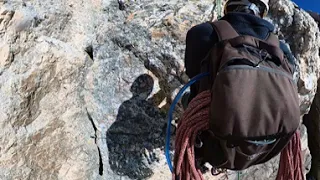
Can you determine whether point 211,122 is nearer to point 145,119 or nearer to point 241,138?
point 241,138

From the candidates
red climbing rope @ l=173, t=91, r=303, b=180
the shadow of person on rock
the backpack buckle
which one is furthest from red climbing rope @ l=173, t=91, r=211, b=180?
the shadow of person on rock

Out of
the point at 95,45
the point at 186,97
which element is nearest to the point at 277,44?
the point at 186,97

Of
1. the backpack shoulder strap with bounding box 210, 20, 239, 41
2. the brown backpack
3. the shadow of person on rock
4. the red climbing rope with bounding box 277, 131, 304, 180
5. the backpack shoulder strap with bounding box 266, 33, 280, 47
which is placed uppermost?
the backpack shoulder strap with bounding box 210, 20, 239, 41

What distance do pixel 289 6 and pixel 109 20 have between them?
1366 millimetres

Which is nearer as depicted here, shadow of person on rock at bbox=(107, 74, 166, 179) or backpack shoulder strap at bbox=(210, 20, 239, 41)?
backpack shoulder strap at bbox=(210, 20, 239, 41)

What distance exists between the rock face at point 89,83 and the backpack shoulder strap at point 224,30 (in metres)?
0.69

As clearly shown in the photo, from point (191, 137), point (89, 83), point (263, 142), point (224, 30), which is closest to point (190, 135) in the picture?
point (191, 137)

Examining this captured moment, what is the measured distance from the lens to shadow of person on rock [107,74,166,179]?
251 cm

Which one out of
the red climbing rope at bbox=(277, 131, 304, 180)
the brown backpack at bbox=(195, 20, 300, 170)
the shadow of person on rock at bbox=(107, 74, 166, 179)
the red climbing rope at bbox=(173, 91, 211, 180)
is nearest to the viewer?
the brown backpack at bbox=(195, 20, 300, 170)

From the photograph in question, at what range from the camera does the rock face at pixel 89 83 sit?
220 centimetres

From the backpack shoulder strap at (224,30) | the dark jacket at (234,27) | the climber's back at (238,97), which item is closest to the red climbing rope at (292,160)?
the climber's back at (238,97)

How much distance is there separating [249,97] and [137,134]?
105 centimetres

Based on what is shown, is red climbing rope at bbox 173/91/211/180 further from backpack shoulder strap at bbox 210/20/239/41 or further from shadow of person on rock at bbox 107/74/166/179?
shadow of person on rock at bbox 107/74/166/179

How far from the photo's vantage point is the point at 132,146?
2.54 m
